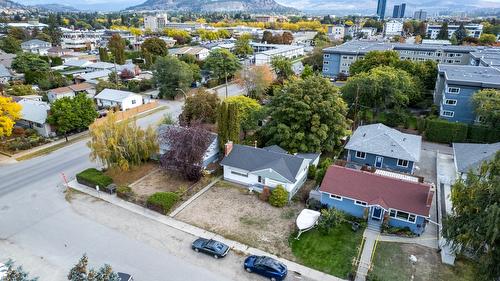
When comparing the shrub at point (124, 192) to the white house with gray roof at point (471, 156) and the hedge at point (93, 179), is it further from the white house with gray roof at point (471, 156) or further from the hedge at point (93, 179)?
the white house with gray roof at point (471, 156)

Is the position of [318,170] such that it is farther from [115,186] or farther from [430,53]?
[430,53]

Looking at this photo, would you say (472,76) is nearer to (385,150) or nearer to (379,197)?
(385,150)

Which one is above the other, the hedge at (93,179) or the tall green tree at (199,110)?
the tall green tree at (199,110)

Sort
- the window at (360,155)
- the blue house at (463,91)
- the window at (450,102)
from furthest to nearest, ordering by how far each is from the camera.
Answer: the window at (450,102)
the blue house at (463,91)
the window at (360,155)

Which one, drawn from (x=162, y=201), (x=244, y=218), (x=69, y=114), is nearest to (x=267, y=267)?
(x=244, y=218)

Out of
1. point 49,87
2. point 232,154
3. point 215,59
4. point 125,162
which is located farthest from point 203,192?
point 49,87

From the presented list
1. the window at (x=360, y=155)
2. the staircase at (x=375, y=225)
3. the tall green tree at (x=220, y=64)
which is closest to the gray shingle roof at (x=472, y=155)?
the window at (x=360, y=155)
